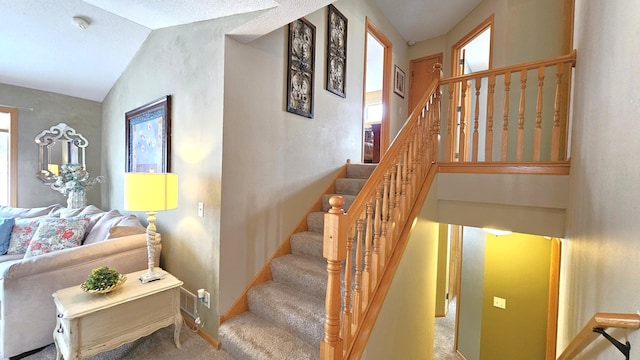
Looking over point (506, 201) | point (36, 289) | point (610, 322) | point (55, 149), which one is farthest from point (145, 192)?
point (55, 149)

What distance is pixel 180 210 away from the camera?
2510 millimetres

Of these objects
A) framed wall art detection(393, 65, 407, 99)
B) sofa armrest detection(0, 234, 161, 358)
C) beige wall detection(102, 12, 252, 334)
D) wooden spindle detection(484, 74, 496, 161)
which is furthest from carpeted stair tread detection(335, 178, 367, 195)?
sofa armrest detection(0, 234, 161, 358)

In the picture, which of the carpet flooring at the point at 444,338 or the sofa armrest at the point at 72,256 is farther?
the carpet flooring at the point at 444,338

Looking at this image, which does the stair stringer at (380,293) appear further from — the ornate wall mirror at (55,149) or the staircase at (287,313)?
the ornate wall mirror at (55,149)

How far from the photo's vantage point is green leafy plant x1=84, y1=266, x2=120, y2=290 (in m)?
1.81

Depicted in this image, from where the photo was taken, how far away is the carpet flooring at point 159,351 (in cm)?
198

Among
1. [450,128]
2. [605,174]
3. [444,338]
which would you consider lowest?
[444,338]

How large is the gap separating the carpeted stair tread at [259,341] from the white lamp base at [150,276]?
2.14 ft

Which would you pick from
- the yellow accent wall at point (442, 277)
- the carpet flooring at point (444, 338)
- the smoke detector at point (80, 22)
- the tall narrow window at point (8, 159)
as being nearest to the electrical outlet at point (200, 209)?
the smoke detector at point (80, 22)

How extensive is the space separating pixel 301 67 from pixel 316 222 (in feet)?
5.33

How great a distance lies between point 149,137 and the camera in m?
2.96

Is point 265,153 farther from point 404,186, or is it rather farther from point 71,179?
point 71,179

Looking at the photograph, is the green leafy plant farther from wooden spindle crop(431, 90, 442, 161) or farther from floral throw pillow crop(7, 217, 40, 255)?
wooden spindle crop(431, 90, 442, 161)

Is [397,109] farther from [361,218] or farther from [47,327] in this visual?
[47,327]
